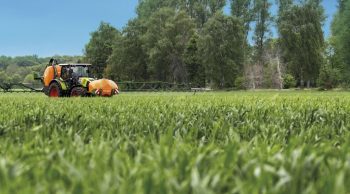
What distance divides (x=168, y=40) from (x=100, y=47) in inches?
1157

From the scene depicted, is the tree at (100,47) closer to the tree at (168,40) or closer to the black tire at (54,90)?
the tree at (168,40)

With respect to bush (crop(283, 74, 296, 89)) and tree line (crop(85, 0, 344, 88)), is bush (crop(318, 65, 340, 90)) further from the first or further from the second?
bush (crop(283, 74, 296, 89))

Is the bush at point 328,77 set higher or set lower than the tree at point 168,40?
lower

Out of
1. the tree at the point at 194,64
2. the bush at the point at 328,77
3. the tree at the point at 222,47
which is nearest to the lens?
the tree at the point at 222,47

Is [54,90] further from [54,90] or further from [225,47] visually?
[225,47]

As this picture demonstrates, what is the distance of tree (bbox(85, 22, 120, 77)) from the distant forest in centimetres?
609

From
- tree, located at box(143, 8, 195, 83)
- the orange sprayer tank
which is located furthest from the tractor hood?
tree, located at box(143, 8, 195, 83)

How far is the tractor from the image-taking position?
26.7 meters

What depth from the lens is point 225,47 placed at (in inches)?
3484

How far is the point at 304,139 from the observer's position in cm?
328

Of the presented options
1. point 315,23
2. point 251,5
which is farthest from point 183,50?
point 315,23

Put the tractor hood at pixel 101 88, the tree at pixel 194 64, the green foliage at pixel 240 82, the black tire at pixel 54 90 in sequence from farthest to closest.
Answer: the tree at pixel 194 64, the green foliage at pixel 240 82, the black tire at pixel 54 90, the tractor hood at pixel 101 88

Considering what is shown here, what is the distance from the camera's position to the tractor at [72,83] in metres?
26.7

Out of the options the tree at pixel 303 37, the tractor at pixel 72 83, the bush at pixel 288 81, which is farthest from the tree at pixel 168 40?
the tractor at pixel 72 83
